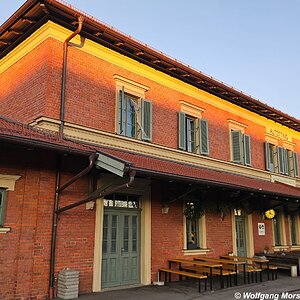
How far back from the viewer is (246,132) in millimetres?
15609

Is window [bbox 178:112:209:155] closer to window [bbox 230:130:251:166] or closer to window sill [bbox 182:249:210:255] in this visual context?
window [bbox 230:130:251:166]

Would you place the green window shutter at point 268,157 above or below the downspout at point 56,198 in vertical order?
above

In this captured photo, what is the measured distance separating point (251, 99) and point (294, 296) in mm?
8421

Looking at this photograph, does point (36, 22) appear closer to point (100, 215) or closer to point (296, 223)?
point (100, 215)

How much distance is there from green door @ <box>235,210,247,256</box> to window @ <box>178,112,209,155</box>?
3.12 m

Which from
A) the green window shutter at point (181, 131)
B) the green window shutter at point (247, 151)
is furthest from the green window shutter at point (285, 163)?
the green window shutter at point (181, 131)

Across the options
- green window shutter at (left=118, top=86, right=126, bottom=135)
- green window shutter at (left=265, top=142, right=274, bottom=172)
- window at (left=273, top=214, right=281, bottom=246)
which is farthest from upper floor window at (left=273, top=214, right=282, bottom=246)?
green window shutter at (left=118, top=86, right=126, bottom=135)

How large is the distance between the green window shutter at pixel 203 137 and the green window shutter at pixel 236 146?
1.93 m

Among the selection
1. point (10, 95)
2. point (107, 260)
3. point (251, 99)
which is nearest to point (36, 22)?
point (10, 95)

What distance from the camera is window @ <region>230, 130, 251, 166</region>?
1467cm

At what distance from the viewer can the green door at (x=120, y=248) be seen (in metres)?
9.50

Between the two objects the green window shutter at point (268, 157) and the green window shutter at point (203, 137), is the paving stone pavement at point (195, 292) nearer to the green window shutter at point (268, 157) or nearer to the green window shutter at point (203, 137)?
the green window shutter at point (203, 137)

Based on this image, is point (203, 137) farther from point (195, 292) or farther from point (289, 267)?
point (195, 292)

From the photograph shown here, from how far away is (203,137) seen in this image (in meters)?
13.2
